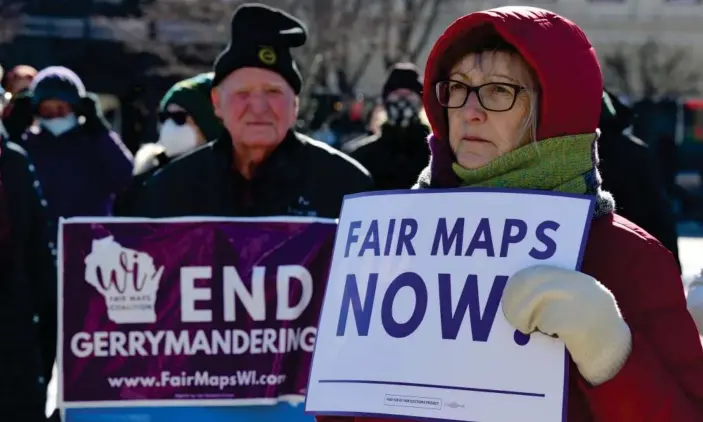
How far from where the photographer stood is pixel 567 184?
7.85 feet

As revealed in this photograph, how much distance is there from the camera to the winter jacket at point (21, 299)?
479cm

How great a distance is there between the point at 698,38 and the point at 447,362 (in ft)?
136

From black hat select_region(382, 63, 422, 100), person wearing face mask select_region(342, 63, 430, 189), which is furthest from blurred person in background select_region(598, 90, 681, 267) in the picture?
black hat select_region(382, 63, 422, 100)

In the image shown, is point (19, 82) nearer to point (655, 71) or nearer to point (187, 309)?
point (187, 309)

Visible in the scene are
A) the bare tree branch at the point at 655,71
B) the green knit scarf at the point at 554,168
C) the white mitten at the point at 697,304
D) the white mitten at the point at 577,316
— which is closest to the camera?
the white mitten at the point at 577,316

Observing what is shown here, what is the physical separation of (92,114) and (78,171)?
1.56ft

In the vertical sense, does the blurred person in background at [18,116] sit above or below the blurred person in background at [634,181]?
below

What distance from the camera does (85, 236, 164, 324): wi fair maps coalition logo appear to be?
14.0 ft

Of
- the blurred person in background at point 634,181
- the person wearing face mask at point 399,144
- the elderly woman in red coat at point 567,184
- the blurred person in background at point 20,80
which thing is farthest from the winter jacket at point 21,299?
the blurred person in background at point 20,80

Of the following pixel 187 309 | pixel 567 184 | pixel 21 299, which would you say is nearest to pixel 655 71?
pixel 21 299

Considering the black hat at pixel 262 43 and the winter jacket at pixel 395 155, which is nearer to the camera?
the black hat at pixel 262 43

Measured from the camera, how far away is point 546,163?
7.86 ft

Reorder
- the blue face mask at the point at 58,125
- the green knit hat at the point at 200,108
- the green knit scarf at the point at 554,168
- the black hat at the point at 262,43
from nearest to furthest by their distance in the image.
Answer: the green knit scarf at the point at 554,168 < the black hat at the point at 262,43 < the green knit hat at the point at 200,108 < the blue face mask at the point at 58,125

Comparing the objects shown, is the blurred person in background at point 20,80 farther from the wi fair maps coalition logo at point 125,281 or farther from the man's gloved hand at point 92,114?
the wi fair maps coalition logo at point 125,281
